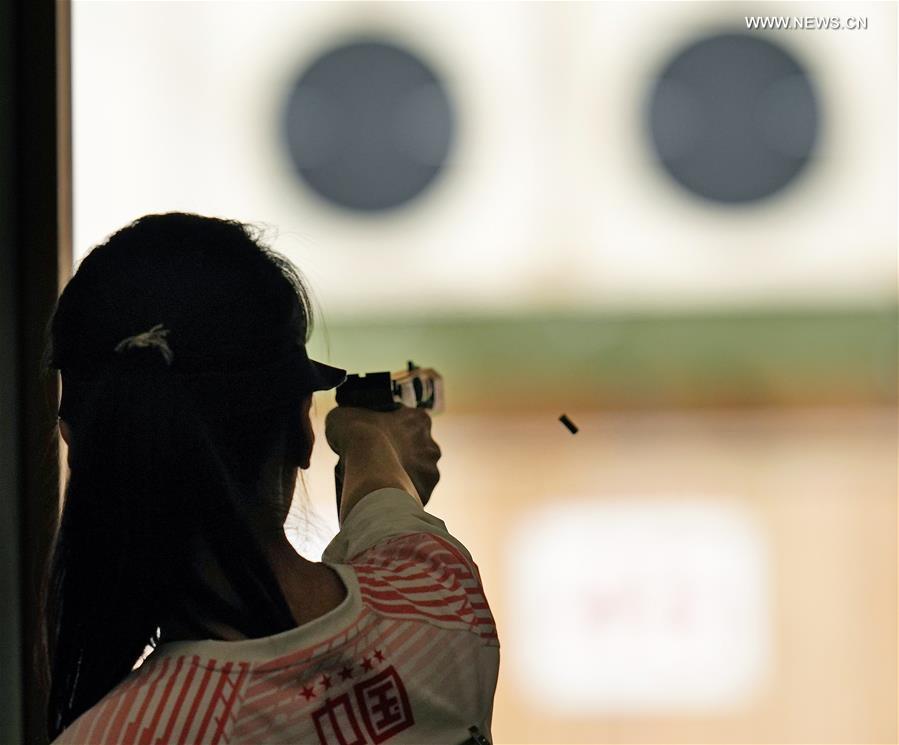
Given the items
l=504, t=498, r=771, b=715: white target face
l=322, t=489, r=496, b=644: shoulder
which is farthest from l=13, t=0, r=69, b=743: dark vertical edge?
l=504, t=498, r=771, b=715: white target face

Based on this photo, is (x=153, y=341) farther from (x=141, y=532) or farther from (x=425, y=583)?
(x=425, y=583)

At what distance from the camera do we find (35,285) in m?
1.05

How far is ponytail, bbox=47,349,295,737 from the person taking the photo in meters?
0.64

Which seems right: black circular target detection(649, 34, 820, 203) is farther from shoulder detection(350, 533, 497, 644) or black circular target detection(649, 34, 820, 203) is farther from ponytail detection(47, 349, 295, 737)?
ponytail detection(47, 349, 295, 737)

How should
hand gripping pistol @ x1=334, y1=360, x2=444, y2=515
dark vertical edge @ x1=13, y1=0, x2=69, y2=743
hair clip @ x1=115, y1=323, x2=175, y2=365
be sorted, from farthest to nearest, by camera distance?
dark vertical edge @ x1=13, y1=0, x2=69, y2=743 < hand gripping pistol @ x1=334, y1=360, x2=444, y2=515 < hair clip @ x1=115, y1=323, x2=175, y2=365

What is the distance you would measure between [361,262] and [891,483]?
0.63m

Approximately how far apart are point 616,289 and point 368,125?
326 mm

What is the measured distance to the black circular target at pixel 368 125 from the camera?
3.64 feet

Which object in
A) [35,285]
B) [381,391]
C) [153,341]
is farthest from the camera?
[35,285]

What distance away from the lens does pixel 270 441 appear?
696 millimetres

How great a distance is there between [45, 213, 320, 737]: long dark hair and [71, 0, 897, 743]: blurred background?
43cm

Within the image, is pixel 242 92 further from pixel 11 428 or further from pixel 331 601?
pixel 331 601

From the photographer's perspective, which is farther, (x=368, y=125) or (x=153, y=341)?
(x=368, y=125)

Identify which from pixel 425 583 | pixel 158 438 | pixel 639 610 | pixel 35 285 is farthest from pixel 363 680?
pixel 35 285
